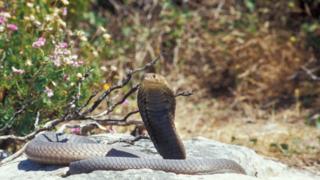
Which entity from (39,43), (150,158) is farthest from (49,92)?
(150,158)

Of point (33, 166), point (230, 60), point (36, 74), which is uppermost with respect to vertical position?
point (36, 74)

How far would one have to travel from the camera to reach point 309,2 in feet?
29.2

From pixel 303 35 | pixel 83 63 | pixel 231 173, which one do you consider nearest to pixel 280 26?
pixel 303 35

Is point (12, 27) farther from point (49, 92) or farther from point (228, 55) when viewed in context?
point (228, 55)

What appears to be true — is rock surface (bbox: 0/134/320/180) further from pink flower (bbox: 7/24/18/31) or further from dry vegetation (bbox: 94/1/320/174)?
dry vegetation (bbox: 94/1/320/174)

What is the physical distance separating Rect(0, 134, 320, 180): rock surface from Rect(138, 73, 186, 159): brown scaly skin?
195mm

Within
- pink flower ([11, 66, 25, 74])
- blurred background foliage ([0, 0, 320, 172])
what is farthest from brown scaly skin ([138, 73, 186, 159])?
blurred background foliage ([0, 0, 320, 172])

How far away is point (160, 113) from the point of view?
355cm

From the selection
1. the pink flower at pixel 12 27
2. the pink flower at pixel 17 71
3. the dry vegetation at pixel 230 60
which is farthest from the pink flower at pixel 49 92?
the dry vegetation at pixel 230 60

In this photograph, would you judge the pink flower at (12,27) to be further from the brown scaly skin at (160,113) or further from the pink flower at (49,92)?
the brown scaly skin at (160,113)

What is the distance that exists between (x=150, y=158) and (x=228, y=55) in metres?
5.29

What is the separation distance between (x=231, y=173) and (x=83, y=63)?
1648 mm

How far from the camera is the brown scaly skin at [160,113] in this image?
3.45m

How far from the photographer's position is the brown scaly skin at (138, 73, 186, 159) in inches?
136
